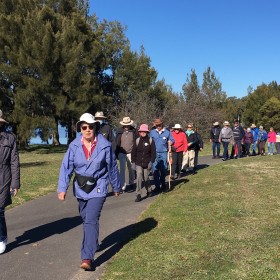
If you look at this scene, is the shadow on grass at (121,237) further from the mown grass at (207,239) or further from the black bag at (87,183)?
the black bag at (87,183)

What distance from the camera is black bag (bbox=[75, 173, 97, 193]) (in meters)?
4.92

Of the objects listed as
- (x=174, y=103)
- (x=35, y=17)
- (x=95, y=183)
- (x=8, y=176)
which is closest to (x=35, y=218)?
(x=8, y=176)

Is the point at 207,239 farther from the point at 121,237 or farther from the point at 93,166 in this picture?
the point at 93,166

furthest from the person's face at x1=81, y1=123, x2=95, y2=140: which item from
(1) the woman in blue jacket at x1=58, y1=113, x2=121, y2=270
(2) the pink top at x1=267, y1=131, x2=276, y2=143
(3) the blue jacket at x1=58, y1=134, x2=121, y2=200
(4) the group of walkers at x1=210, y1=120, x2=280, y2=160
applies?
(2) the pink top at x1=267, y1=131, x2=276, y2=143

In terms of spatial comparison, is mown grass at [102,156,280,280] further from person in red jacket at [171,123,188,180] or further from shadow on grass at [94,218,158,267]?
person in red jacket at [171,123,188,180]

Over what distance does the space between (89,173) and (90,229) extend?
0.68 metres

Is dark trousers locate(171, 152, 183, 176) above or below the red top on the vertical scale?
below

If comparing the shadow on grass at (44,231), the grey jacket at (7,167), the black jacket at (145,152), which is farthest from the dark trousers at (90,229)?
the black jacket at (145,152)

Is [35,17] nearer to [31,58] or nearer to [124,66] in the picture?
[31,58]

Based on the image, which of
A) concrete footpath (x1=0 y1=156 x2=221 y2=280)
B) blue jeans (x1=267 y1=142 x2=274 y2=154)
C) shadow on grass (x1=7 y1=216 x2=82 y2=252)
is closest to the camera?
concrete footpath (x1=0 y1=156 x2=221 y2=280)

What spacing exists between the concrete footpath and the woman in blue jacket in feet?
1.55

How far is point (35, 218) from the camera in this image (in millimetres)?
7680

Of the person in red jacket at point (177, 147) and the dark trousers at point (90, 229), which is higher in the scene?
the person in red jacket at point (177, 147)

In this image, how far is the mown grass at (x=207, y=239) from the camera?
460cm
